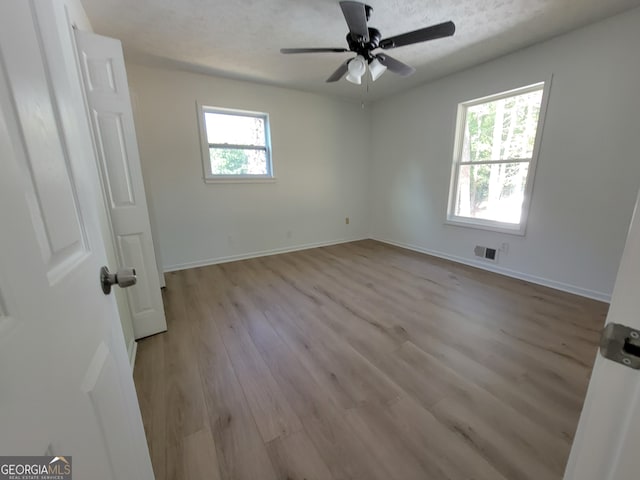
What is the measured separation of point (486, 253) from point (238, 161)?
12.2 ft

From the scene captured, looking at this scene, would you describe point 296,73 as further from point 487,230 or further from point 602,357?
point 602,357

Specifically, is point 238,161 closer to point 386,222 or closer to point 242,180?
point 242,180

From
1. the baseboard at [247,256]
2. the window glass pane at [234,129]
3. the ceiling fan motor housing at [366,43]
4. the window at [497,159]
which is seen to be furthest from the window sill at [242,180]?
the window at [497,159]

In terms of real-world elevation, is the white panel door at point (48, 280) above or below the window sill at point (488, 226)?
above

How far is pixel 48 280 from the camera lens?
42 centimetres

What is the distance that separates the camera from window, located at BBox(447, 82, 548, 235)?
2.95 m

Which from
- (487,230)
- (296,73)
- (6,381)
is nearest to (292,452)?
(6,381)

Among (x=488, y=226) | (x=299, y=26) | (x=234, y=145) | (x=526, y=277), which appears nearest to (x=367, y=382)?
(x=526, y=277)

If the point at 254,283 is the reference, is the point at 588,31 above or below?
above

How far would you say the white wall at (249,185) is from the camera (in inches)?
Result: 128

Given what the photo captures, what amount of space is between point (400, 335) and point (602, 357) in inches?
67.6

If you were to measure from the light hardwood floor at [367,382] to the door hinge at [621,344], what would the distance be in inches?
41.5

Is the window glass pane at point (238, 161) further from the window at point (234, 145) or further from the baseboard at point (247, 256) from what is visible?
the baseboard at point (247, 256)

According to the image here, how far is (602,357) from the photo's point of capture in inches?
17.3
